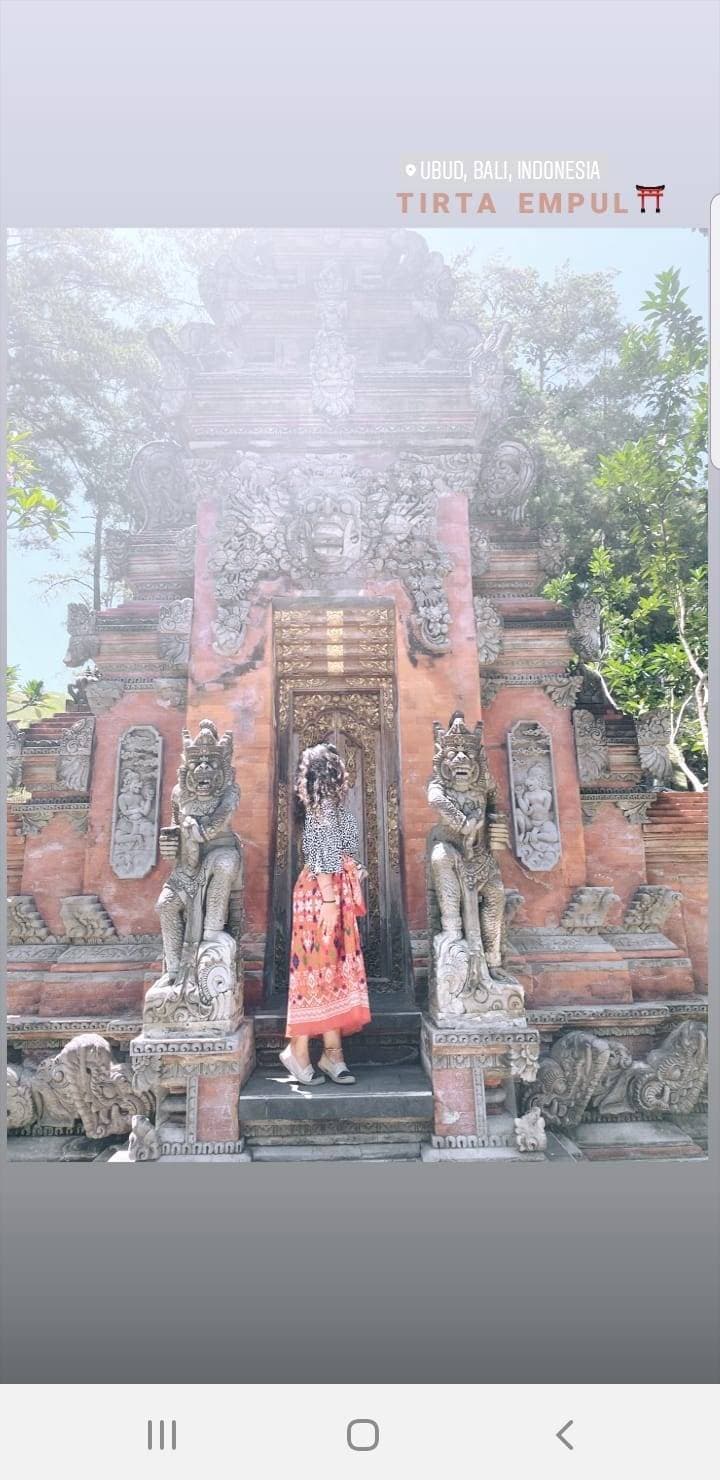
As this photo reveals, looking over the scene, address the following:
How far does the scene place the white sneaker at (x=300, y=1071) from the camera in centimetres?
513

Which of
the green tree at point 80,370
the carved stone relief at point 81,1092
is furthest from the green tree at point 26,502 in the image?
the carved stone relief at point 81,1092

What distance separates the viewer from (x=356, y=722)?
6.76 metres

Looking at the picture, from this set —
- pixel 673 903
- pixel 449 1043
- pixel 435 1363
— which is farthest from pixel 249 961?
pixel 673 903

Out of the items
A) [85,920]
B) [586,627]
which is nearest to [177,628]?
[85,920]

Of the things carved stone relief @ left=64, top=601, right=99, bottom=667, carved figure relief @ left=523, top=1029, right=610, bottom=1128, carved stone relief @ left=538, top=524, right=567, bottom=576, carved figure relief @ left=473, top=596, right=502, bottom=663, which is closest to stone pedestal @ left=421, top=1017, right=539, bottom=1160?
carved figure relief @ left=523, top=1029, right=610, bottom=1128

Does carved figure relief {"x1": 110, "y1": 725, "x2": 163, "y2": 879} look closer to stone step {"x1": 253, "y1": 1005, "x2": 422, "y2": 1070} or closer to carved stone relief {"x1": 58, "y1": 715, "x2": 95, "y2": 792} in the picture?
carved stone relief {"x1": 58, "y1": 715, "x2": 95, "y2": 792}

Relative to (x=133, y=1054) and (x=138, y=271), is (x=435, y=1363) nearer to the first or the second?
(x=133, y=1054)

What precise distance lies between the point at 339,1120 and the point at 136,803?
10.4 ft

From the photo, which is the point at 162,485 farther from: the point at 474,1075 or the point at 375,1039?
the point at 474,1075

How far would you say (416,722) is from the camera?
630 centimetres

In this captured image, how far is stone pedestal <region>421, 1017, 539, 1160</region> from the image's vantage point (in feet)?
15.9

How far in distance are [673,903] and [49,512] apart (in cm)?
673

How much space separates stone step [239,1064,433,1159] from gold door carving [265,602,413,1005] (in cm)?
133

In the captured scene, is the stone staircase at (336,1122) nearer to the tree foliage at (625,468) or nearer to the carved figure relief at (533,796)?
the carved figure relief at (533,796)
